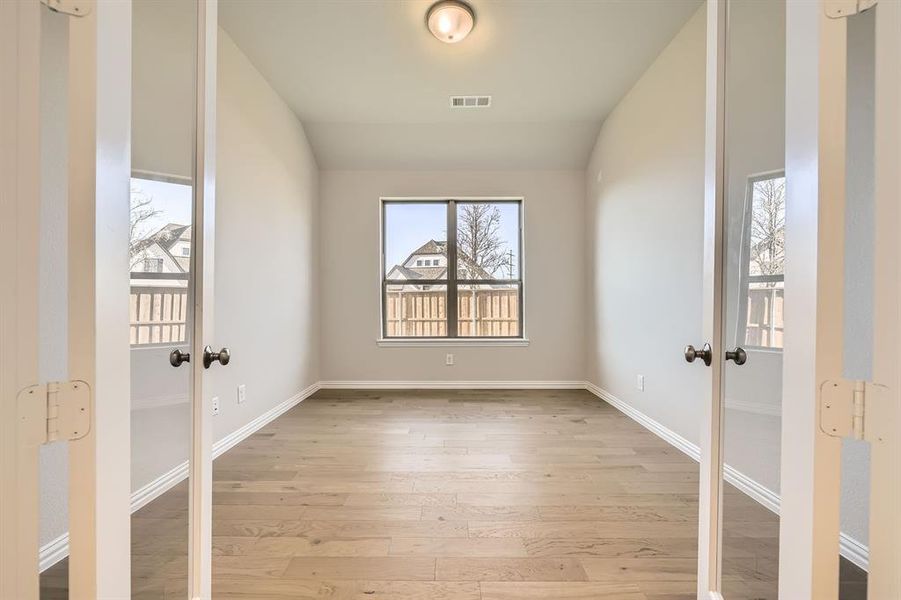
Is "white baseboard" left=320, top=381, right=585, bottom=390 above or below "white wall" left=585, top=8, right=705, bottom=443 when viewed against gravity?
below

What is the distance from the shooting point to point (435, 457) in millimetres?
2455

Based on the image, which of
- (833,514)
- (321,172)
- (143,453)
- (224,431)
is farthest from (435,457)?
(321,172)

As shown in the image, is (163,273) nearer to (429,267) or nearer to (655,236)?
(655,236)

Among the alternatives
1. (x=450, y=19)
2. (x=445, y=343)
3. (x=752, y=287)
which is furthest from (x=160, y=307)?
(x=445, y=343)

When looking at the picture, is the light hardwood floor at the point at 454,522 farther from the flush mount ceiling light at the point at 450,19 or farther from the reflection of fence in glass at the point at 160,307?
the flush mount ceiling light at the point at 450,19

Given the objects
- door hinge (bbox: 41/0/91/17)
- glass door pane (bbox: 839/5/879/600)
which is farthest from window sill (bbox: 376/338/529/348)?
door hinge (bbox: 41/0/91/17)

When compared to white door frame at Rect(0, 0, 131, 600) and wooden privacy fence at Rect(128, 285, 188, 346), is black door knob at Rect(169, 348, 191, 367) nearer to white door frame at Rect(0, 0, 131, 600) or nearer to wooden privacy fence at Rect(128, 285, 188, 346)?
wooden privacy fence at Rect(128, 285, 188, 346)

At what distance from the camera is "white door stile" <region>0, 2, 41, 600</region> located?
25.5 inches

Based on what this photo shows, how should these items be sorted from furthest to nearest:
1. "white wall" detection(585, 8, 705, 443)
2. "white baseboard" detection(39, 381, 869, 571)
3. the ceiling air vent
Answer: the ceiling air vent → "white wall" detection(585, 8, 705, 443) → "white baseboard" detection(39, 381, 869, 571)

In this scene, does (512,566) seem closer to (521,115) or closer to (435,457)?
(435,457)


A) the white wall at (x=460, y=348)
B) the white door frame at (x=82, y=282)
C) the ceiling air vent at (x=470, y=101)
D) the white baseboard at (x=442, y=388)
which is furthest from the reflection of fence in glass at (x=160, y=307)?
the white wall at (x=460, y=348)

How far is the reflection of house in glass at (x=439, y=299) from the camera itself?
4547mm

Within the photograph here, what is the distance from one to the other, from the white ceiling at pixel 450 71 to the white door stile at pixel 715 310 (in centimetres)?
180

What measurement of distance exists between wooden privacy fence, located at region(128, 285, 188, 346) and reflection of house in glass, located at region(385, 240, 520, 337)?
11.1 ft
